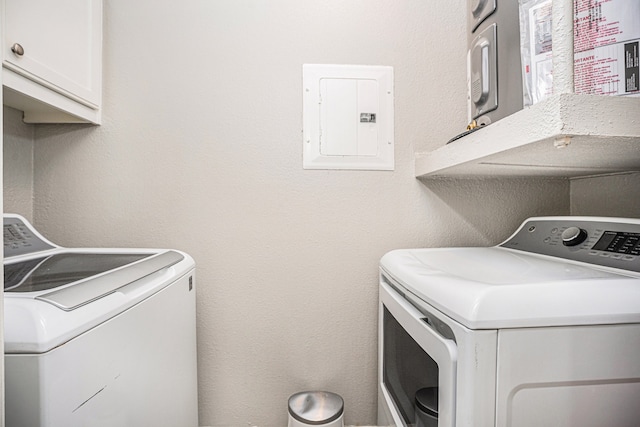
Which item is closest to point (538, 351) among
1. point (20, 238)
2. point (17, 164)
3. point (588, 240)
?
point (588, 240)

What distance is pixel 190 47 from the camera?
1.36 meters

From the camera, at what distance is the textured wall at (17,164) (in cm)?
122

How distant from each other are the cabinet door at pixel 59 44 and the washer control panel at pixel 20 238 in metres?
0.46

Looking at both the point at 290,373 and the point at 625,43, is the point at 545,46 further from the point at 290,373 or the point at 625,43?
the point at 290,373

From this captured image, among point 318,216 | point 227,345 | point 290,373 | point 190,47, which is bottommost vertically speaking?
point 290,373

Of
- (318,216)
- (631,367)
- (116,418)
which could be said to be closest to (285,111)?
(318,216)

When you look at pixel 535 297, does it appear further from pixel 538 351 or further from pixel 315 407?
pixel 315 407

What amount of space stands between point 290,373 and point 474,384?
0.93 metres

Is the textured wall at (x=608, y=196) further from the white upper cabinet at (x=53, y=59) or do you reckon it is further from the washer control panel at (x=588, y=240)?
the white upper cabinet at (x=53, y=59)

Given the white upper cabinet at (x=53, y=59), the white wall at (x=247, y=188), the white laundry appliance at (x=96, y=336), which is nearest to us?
the white laundry appliance at (x=96, y=336)

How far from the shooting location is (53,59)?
3.50 feet

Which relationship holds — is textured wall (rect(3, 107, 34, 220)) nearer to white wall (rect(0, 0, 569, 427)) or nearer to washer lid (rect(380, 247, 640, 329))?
white wall (rect(0, 0, 569, 427))

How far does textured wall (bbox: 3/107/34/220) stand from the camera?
1224 mm

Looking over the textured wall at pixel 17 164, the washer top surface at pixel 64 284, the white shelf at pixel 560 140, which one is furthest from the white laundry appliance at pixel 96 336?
the white shelf at pixel 560 140
